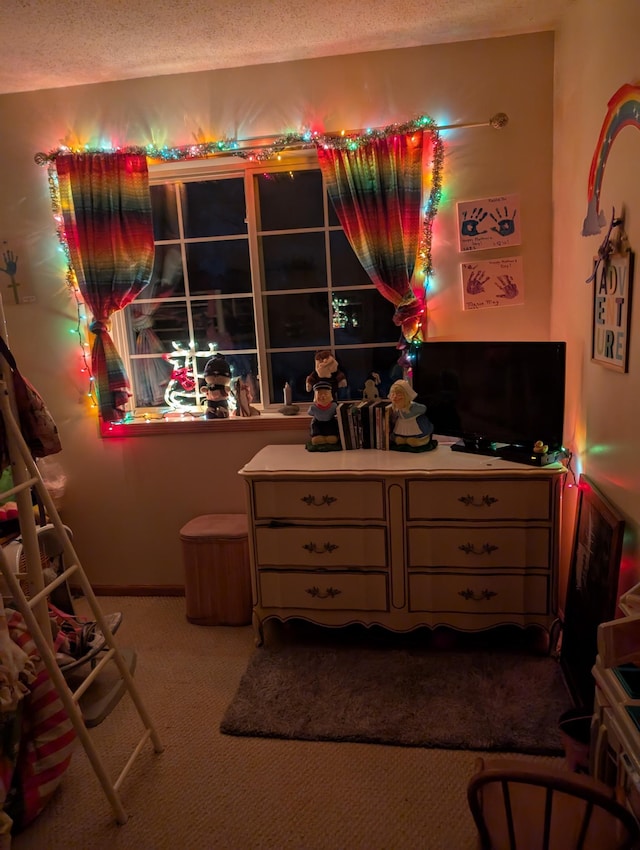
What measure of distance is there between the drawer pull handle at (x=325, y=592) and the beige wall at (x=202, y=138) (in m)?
0.80

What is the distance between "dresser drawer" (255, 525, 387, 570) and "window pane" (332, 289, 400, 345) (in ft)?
3.55

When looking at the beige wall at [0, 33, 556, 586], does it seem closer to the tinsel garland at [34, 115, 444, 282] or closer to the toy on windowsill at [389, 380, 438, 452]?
the tinsel garland at [34, 115, 444, 282]

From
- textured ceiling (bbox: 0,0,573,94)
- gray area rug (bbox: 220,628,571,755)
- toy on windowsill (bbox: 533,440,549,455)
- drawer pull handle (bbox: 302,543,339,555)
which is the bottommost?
gray area rug (bbox: 220,628,571,755)

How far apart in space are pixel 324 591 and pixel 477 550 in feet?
2.24

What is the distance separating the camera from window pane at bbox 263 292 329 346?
3.28m

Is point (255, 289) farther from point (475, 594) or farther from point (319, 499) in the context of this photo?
point (475, 594)

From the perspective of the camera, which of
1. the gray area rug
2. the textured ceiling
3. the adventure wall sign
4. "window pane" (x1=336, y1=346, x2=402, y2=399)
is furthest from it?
"window pane" (x1=336, y1=346, x2=402, y2=399)

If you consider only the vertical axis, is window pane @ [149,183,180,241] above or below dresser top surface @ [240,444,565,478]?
above

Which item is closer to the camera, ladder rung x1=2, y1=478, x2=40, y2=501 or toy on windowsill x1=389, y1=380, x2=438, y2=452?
ladder rung x1=2, y1=478, x2=40, y2=501

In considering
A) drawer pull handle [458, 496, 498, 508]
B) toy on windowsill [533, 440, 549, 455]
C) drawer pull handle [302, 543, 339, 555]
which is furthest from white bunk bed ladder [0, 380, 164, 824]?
toy on windowsill [533, 440, 549, 455]

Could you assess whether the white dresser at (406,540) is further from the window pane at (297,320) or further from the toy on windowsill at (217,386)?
the window pane at (297,320)

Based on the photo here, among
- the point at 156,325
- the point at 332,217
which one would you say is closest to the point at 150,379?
the point at 156,325

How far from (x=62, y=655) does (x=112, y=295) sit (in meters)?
1.76

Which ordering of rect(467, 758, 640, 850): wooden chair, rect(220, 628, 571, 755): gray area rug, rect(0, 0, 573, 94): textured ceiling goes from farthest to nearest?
1. rect(0, 0, 573, 94): textured ceiling
2. rect(220, 628, 571, 755): gray area rug
3. rect(467, 758, 640, 850): wooden chair
